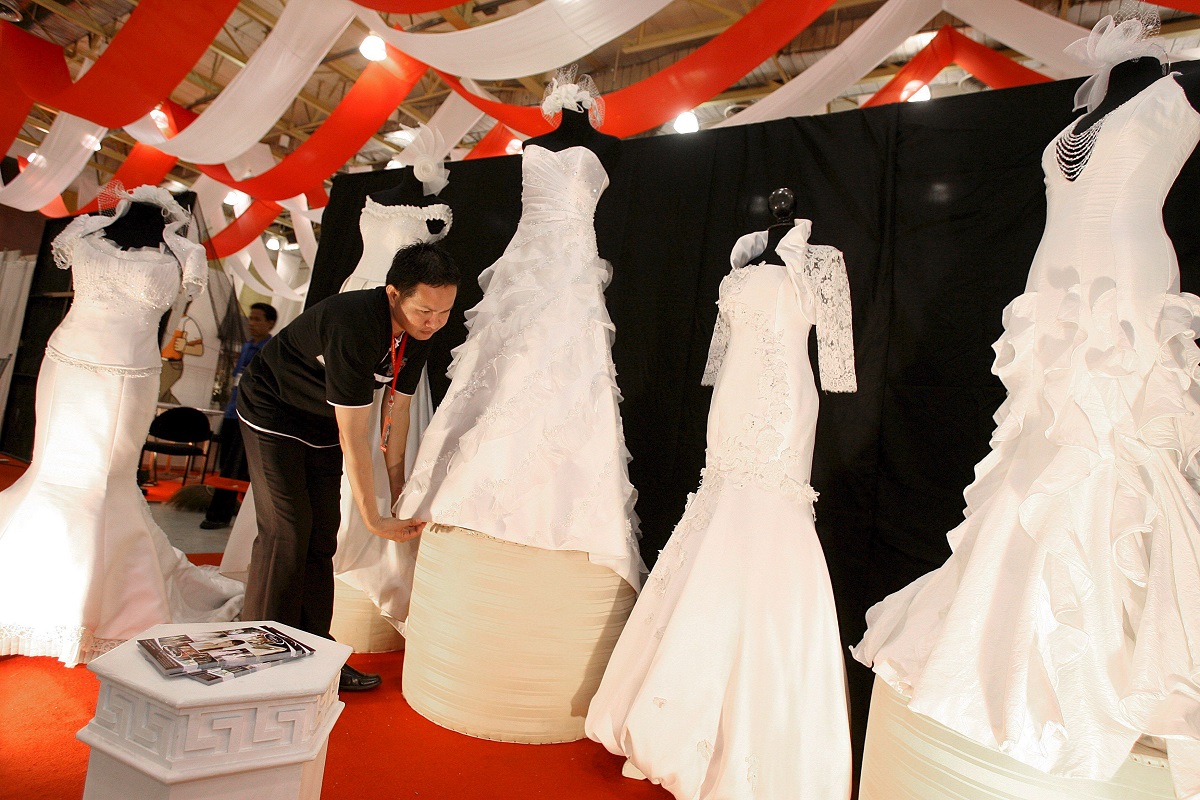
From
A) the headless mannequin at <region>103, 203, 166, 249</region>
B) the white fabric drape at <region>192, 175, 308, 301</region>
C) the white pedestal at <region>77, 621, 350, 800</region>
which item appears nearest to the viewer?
the white pedestal at <region>77, 621, 350, 800</region>

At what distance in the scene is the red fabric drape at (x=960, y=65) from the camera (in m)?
3.65

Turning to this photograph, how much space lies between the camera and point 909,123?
9.09ft

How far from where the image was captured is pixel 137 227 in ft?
9.25

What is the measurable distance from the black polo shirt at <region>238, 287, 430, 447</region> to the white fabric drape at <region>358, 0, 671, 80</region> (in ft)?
5.19

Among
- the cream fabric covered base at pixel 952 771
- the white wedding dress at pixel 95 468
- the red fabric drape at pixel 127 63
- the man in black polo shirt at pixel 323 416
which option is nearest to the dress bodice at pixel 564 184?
the man in black polo shirt at pixel 323 416

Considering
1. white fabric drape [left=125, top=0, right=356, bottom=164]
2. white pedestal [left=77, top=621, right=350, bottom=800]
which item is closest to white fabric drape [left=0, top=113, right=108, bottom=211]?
white fabric drape [left=125, top=0, right=356, bottom=164]

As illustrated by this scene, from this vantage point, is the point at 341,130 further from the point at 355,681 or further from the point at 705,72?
the point at 355,681

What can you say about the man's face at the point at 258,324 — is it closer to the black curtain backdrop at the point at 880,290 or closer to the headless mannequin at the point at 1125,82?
the black curtain backdrop at the point at 880,290

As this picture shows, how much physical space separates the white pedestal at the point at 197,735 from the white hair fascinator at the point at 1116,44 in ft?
7.28

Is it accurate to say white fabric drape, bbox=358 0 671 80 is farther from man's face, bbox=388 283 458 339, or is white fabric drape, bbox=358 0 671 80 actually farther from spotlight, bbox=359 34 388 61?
man's face, bbox=388 283 458 339

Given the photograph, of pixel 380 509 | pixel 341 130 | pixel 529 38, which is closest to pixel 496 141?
pixel 341 130

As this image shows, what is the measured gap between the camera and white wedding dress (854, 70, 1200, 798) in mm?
1319

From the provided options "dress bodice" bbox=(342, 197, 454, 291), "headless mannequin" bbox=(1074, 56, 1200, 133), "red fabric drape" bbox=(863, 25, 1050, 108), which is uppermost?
"red fabric drape" bbox=(863, 25, 1050, 108)

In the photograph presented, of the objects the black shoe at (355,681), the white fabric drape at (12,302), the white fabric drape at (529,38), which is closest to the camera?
the black shoe at (355,681)
